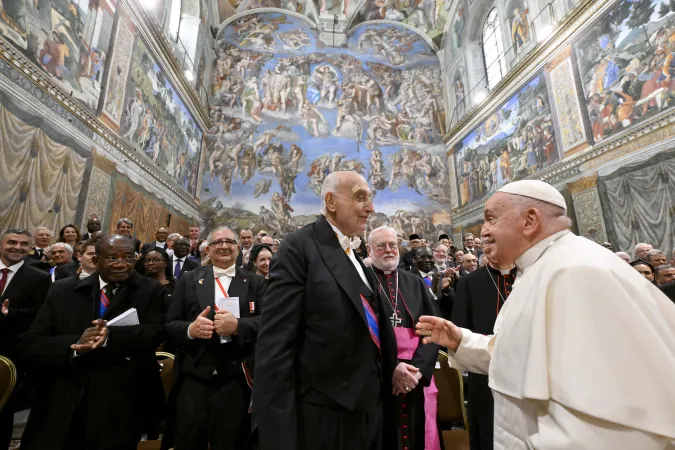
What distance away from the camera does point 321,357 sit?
154cm

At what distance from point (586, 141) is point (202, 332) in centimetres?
1125

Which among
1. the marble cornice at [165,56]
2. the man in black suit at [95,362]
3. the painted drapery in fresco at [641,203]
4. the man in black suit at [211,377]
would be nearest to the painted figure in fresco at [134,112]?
the marble cornice at [165,56]

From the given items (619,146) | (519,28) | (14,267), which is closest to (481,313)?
(14,267)

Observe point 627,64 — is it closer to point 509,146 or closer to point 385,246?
point 509,146

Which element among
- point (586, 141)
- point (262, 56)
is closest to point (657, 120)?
point (586, 141)

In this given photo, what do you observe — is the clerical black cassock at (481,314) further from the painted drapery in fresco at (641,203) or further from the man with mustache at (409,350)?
the painted drapery in fresco at (641,203)

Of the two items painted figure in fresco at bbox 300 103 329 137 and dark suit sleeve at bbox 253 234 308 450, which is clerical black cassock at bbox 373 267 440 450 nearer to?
dark suit sleeve at bbox 253 234 308 450

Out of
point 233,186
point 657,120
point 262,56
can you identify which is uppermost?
point 262,56

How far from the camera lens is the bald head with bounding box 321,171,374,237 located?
6.00ft

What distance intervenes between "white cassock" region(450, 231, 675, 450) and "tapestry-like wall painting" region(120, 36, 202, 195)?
35.5 feet

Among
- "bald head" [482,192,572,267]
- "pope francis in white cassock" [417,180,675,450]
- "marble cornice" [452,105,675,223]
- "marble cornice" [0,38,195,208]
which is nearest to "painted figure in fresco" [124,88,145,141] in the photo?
"marble cornice" [0,38,195,208]

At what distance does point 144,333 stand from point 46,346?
532 mm

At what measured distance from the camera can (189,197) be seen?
573 inches

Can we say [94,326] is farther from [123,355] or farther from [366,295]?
[366,295]
